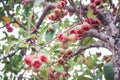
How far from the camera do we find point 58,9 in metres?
1.94

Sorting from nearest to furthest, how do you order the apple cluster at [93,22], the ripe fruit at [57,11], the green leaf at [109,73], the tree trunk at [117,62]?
1. the green leaf at [109,73]
2. the tree trunk at [117,62]
3. the apple cluster at [93,22]
4. the ripe fruit at [57,11]

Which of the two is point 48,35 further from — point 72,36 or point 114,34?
point 114,34

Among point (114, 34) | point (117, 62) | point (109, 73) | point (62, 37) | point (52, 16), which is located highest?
point (52, 16)

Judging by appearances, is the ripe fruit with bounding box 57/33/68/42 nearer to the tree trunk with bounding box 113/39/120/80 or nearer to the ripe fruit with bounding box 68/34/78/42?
the ripe fruit with bounding box 68/34/78/42

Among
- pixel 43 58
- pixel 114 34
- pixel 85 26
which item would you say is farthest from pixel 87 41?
pixel 43 58

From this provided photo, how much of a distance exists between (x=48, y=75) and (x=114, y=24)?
0.58 meters

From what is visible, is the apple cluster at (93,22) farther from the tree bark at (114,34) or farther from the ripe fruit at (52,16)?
the ripe fruit at (52,16)

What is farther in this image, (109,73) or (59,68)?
(59,68)

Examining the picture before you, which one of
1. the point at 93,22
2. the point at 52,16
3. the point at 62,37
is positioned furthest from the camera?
the point at 52,16

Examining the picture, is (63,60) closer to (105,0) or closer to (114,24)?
(114,24)

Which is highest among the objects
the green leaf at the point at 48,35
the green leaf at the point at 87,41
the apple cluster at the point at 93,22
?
the green leaf at the point at 87,41

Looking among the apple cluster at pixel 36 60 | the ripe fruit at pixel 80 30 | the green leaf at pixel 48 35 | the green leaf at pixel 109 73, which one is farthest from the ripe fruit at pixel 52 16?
the green leaf at pixel 109 73

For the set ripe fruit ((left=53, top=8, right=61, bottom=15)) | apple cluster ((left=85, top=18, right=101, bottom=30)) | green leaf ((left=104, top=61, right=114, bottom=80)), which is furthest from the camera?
ripe fruit ((left=53, top=8, right=61, bottom=15))

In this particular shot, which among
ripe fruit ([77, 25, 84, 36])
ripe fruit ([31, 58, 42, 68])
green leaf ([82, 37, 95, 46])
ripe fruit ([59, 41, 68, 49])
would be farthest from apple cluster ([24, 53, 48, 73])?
green leaf ([82, 37, 95, 46])
